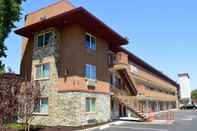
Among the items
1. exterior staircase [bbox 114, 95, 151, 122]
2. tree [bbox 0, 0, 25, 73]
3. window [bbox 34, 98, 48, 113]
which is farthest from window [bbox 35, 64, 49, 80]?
exterior staircase [bbox 114, 95, 151, 122]

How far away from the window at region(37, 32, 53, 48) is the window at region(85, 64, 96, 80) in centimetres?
496

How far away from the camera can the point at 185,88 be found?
3696 inches

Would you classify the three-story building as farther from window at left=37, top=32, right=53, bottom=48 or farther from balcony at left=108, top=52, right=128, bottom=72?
balcony at left=108, top=52, right=128, bottom=72

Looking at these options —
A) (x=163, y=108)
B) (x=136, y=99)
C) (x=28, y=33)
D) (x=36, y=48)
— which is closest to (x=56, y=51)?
(x=36, y=48)

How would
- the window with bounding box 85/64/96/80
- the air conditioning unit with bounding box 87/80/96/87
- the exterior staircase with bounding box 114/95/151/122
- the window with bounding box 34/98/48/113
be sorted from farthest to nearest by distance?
the exterior staircase with bounding box 114/95/151/122 → the window with bounding box 85/64/96/80 → the window with bounding box 34/98/48/113 → the air conditioning unit with bounding box 87/80/96/87

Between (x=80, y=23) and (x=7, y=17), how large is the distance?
8752 mm

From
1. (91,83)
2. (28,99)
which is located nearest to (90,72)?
(91,83)

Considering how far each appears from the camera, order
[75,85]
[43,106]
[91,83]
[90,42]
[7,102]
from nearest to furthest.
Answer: [7,102] → [75,85] → [91,83] → [43,106] → [90,42]

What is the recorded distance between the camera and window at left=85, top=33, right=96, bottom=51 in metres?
26.9

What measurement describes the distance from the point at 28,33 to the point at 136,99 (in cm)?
1659

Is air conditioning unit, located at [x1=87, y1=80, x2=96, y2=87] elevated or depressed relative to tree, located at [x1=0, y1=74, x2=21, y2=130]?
elevated

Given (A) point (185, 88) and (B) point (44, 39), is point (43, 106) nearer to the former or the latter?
(B) point (44, 39)

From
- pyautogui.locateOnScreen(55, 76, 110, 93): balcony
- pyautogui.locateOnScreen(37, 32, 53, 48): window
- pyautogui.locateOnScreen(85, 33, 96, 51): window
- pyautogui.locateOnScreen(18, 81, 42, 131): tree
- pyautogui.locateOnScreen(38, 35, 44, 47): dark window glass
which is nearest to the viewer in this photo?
pyautogui.locateOnScreen(18, 81, 42, 131): tree

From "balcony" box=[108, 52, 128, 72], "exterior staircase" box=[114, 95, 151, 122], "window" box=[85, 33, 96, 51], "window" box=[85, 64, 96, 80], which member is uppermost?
"window" box=[85, 33, 96, 51]
